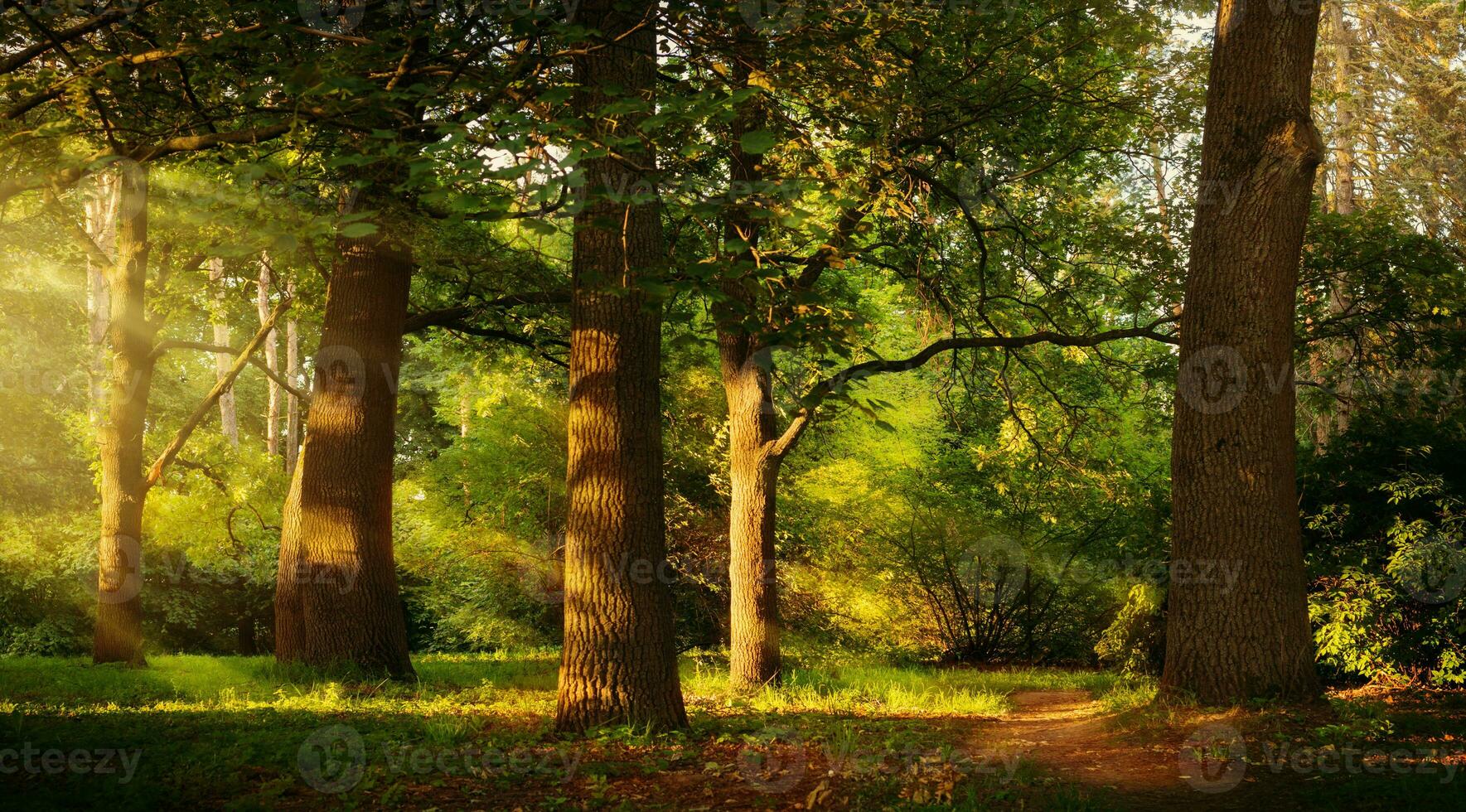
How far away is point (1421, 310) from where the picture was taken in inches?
401

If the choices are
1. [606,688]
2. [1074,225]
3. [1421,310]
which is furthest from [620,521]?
[1421,310]

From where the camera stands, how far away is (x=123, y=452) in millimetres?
15125

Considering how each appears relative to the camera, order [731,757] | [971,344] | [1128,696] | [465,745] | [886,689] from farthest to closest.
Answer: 1. [886,689]
2. [971,344]
3. [1128,696]
4. [465,745]
5. [731,757]

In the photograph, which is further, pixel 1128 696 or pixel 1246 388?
pixel 1128 696

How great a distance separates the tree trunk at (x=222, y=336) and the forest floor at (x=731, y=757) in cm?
865

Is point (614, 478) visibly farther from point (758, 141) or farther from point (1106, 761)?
point (1106, 761)

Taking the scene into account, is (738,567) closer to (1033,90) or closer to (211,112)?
(1033,90)

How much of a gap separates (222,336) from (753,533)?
63.6ft

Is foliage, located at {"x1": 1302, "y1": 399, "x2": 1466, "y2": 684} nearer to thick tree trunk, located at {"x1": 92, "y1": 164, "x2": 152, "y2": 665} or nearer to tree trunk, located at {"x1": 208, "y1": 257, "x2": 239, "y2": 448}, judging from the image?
tree trunk, located at {"x1": 208, "y1": 257, "x2": 239, "y2": 448}

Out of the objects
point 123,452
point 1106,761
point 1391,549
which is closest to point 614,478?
point 1106,761

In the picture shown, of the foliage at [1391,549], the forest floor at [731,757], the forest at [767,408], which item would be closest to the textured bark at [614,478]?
the forest at [767,408]

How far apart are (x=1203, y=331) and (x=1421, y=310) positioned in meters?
4.70

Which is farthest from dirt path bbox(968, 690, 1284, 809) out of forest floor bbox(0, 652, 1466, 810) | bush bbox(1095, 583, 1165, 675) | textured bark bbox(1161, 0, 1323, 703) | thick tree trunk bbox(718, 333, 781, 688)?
bush bbox(1095, 583, 1165, 675)

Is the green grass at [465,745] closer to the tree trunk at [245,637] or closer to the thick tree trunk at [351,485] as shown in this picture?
the thick tree trunk at [351,485]
